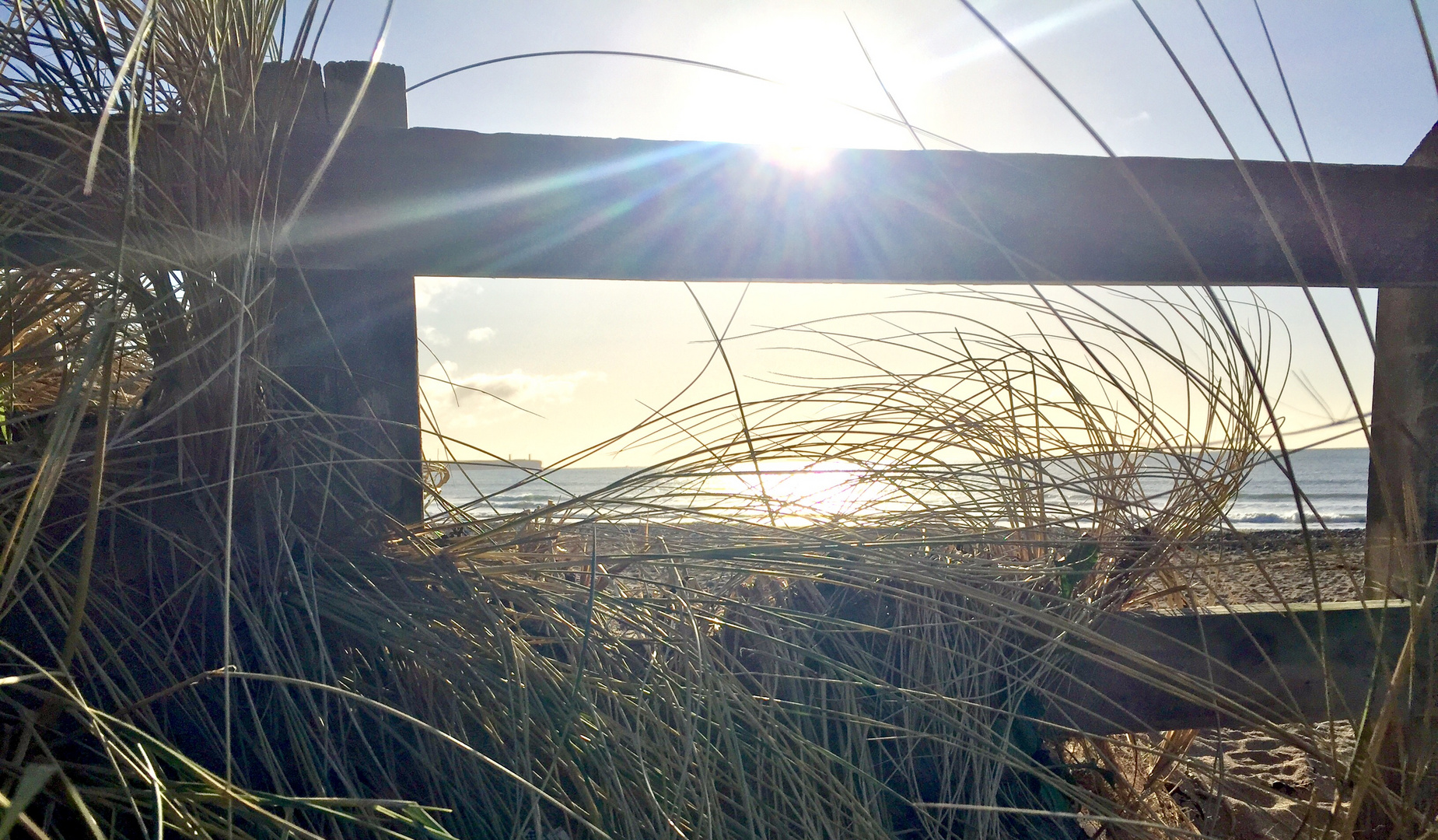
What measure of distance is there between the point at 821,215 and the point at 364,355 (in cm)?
67

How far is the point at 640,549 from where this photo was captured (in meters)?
1.21

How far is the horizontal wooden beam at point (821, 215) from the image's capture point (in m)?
1.11

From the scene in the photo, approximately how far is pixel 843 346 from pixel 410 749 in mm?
881

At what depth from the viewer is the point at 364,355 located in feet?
3.73

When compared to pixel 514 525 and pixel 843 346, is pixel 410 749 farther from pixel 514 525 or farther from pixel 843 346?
pixel 843 346

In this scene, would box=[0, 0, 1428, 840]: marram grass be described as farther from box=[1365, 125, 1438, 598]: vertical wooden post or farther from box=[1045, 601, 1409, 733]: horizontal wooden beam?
box=[1365, 125, 1438, 598]: vertical wooden post

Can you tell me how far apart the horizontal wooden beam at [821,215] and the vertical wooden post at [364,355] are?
0.20 feet

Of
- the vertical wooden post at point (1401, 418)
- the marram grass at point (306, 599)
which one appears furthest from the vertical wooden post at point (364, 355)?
the vertical wooden post at point (1401, 418)

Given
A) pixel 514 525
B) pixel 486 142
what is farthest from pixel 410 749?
pixel 486 142

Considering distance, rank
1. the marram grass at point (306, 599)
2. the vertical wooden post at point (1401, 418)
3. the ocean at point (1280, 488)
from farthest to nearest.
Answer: the vertical wooden post at point (1401, 418) < the ocean at point (1280, 488) < the marram grass at point (306, 599)

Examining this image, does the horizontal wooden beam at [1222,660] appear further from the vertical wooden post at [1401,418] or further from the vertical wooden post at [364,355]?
the vertical wooden post at [364,355]

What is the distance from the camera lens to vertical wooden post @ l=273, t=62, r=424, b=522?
1097 mm

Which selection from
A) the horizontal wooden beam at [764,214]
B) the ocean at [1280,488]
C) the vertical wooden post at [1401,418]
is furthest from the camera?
the vertical wooden post at [1401,418]

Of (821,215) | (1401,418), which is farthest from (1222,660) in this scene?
(821,215)
